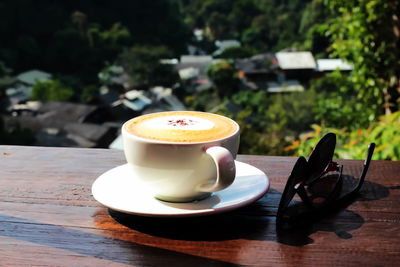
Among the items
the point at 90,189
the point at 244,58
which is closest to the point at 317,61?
the point at 244,58

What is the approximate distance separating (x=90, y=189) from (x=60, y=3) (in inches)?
916

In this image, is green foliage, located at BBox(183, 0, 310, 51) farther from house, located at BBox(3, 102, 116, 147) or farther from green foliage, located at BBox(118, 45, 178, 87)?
house, located at BBox(3, 102, 116, 147)

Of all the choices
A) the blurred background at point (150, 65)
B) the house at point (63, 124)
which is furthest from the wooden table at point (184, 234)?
the house at point (63, 124)

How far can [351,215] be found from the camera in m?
0.52

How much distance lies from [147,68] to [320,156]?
800 inches

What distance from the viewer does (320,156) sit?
0.54m

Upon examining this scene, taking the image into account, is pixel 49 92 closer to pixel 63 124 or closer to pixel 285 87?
pixel 63 124

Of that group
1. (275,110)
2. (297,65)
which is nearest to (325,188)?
(275,110)

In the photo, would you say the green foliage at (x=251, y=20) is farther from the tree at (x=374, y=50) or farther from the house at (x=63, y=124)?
the tree at (x=374, y=50)

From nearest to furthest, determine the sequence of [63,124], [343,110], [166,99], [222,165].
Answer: [222,165]
[343,110]
[63,124]
[166,99]

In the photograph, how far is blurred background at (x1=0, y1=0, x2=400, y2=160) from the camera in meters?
15.5

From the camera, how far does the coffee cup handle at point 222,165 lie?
1.54 feet

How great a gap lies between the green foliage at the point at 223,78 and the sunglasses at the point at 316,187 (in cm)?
1868

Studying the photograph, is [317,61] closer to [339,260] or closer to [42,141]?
[42,141]
